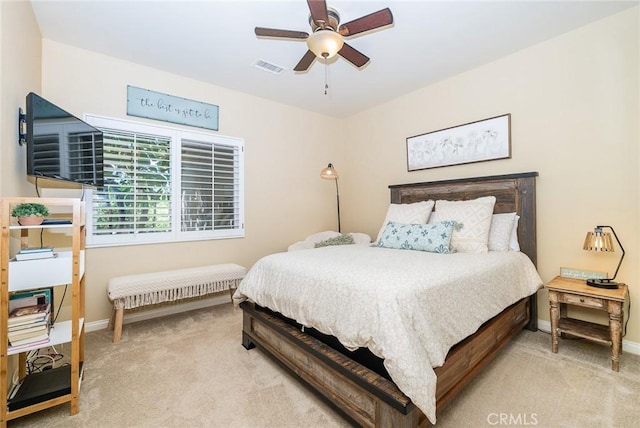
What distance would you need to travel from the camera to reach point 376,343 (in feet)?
4.28

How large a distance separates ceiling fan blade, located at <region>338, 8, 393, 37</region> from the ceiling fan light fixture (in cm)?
9

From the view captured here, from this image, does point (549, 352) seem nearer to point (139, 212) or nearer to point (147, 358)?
point (147, 358)

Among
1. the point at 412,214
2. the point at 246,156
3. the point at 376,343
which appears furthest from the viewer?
the point at 246,156

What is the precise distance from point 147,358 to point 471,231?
114 inches

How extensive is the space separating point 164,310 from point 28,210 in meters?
1.97

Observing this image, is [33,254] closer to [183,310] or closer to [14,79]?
[14,79]

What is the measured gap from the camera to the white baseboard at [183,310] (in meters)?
2.24

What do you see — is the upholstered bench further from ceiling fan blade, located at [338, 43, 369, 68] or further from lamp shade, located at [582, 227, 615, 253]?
lamp shade, located at [582, 227, 615, 253]

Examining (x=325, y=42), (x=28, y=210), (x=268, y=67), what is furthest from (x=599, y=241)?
(x=28, y=210)

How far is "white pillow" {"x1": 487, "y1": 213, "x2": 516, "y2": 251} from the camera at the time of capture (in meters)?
2.58

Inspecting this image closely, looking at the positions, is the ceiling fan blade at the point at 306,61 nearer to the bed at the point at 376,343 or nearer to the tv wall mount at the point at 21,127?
the bed at the point at 376,343

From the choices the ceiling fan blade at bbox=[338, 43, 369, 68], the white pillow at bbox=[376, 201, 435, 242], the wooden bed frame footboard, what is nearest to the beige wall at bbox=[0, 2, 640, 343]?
the white pillow at bbox=[376, 201, 435, 242]

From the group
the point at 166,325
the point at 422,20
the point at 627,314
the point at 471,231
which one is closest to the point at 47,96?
the point at 166,325

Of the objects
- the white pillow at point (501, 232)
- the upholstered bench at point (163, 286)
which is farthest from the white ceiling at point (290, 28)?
the upholstered bench at point (163, 286)
